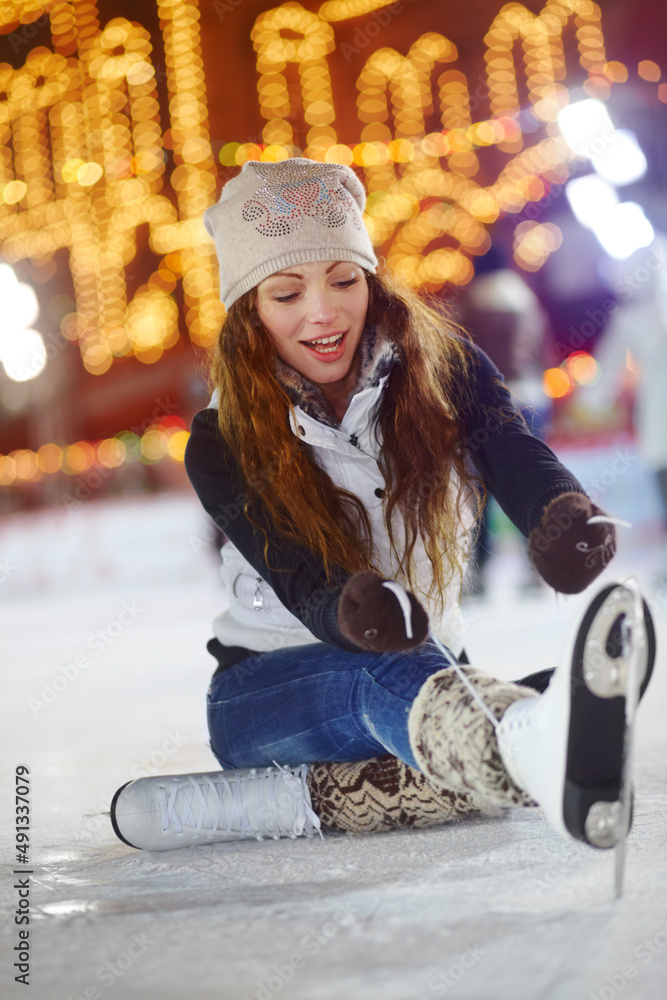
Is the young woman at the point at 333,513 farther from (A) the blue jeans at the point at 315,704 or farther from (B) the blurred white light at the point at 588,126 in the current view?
(B) the blurred white light at the point at 588,126

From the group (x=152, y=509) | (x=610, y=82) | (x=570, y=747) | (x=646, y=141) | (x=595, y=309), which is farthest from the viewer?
(x=595, y=309)

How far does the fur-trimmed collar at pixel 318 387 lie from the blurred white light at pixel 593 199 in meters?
3.47

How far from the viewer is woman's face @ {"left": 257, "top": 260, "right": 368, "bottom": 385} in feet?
3.63

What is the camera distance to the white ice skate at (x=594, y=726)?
2.08 feet

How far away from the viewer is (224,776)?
3.44ft

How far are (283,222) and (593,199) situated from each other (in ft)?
12.9

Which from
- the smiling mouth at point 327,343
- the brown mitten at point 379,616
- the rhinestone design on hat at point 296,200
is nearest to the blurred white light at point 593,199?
the rhinestone design on hat at point 296,200

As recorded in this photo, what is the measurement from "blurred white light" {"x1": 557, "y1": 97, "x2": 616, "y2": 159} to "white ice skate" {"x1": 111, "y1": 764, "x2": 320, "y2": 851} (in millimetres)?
4078

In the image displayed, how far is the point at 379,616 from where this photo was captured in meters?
0.75

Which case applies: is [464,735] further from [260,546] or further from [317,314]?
[317,314]

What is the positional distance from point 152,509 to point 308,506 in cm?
399

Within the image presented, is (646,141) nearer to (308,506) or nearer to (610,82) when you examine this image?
(610,82)

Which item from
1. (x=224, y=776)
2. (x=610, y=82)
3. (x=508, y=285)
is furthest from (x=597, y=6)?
(x=224, y=776)

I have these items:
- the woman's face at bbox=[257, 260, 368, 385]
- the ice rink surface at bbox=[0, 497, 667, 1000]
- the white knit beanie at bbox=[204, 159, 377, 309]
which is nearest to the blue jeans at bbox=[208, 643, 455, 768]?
the ice rink surface at bbox=[0, 497, 667, 1000]
